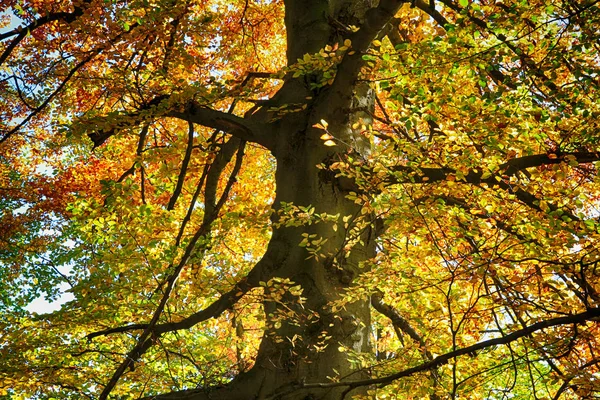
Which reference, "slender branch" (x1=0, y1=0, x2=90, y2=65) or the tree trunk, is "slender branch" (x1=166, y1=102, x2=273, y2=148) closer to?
the tree trunk

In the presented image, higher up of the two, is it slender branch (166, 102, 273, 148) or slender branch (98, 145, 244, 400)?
slender branch (166, 102, 273, 148)

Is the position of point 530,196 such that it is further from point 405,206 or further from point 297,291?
point 297,291

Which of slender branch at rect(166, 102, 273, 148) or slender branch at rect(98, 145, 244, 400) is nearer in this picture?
slender branch at rect(98, 145, 244, 400)


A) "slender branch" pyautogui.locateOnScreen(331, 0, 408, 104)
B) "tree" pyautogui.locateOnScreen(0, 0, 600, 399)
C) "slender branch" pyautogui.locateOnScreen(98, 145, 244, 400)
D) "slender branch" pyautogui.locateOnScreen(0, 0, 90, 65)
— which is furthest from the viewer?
"slender branch" pyautogui.locateOnScreen(0, 0, 90, 65)

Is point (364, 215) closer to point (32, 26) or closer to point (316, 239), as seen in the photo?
point (316, 239)

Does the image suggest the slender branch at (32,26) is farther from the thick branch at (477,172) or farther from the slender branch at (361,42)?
the thick branch at (477,172)

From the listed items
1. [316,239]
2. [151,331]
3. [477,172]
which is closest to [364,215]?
[316,239]

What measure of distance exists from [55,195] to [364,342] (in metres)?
11.3

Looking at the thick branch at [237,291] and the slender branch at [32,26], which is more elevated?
the slender branch at [32,26]

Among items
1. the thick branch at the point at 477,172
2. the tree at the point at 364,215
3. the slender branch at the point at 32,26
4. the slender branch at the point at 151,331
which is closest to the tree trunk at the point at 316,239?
the tree at the point at 364,215

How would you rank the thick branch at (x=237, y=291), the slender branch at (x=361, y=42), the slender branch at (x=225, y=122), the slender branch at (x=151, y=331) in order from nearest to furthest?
the slender branch at (x=151, y=331), the slender branch at (x=361, y=42), the thick branch at (x=237, y=291), the slender branch at (x=225, y=122)

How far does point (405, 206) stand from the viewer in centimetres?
381

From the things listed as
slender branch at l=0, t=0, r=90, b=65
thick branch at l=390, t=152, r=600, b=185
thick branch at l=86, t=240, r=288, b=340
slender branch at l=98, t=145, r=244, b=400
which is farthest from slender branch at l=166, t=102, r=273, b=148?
slender branch at l=0, t=0, r=90, b=65

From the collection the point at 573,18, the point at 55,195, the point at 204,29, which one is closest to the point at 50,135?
the point at 55,195
